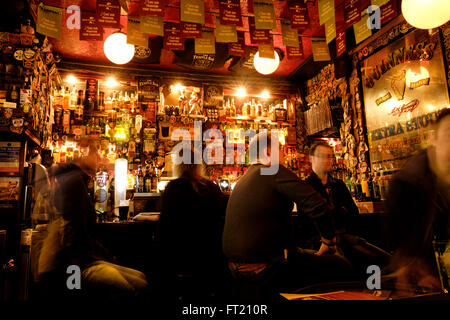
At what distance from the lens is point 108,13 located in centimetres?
346

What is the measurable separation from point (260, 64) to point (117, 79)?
3207 mm

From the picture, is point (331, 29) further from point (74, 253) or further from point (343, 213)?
point (74, 253)

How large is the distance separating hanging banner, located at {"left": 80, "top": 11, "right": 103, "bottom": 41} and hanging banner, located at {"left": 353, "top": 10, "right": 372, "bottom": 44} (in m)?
3.19

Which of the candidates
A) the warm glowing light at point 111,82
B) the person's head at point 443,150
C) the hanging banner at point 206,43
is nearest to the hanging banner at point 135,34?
the hanging banner at point 206,43

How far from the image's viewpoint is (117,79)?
5.82 meters

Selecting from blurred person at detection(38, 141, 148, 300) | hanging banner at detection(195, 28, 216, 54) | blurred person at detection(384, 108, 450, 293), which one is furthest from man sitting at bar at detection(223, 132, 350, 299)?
hanging banner at detection(195, 28, 216, 54)

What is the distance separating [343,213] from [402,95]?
242cm

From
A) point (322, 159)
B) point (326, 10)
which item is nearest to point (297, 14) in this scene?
point (326, 10)

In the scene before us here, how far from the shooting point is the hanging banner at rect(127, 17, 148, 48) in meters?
3.58

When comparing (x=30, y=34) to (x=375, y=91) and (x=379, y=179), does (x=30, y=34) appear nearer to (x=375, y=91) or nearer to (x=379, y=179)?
(x=375, y=91)

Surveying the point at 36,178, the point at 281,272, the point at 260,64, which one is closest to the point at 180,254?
the point at 281,272

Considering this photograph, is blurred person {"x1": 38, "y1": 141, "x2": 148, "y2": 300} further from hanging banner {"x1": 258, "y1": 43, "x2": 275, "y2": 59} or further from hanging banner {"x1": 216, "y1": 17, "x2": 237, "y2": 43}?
hanging banner {"x1": 258, "y1": 43, "x2": 275, "y2": 59}

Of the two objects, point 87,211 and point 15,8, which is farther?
point 15,8
